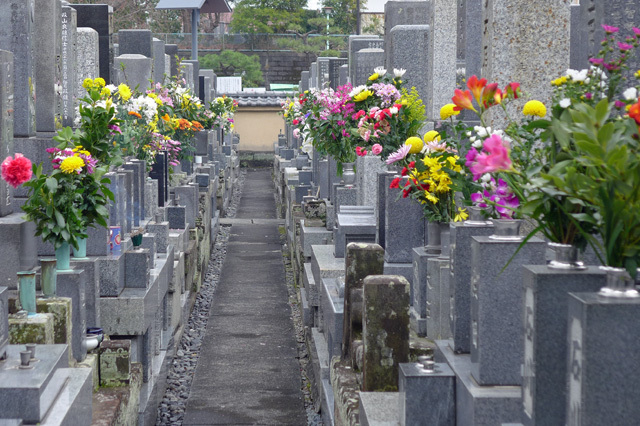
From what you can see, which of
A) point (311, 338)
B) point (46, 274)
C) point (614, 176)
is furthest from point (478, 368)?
point (311, 338)

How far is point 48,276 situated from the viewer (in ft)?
15.9

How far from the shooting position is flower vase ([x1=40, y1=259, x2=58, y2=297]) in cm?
484

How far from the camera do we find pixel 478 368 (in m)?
3.54

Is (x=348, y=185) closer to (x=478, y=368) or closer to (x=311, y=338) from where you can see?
(x=311, y=338)

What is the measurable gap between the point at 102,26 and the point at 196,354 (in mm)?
4521

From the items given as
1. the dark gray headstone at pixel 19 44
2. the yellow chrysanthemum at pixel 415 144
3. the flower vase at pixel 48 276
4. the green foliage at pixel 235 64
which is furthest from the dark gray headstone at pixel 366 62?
the green foliage at pixel 235 64

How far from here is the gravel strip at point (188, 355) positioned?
22.9ft

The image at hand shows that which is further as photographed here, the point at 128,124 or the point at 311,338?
the point at 128,124

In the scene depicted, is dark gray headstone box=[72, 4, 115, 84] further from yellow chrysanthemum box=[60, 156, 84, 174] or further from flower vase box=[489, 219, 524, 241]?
flower vase box=[489, 219, 524, 241]

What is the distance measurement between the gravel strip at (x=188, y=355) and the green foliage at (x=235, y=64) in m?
23.8

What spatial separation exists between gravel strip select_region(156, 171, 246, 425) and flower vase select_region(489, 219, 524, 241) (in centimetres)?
379

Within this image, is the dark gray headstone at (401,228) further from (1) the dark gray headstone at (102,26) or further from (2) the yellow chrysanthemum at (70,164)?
(1) the dark gray headstone at (102,26)

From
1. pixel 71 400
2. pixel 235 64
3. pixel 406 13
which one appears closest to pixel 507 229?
pixel 71 400

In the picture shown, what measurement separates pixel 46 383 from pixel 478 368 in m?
1.70
